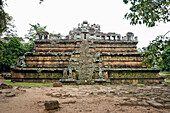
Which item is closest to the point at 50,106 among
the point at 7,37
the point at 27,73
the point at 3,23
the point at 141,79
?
the point at 3,23

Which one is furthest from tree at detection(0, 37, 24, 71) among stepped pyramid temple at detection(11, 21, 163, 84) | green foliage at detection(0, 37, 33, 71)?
stepped pyramid temple at detection(11, 21, 163, 84)

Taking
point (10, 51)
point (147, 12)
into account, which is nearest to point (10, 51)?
point (10, 51)

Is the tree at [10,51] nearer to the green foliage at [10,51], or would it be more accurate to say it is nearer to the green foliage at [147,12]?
the green foliage at [10,51]

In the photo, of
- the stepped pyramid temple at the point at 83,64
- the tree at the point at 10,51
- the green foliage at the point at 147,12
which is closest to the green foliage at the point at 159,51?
the green foliage at the point at 147,12

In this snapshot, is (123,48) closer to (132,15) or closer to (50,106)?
(132,15)

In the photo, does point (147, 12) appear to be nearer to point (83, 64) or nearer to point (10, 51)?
point (83, 64)

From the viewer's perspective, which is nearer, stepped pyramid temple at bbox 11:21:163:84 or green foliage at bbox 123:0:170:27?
green foliage at bbox 123:0:170:27

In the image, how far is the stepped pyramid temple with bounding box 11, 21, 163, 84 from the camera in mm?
10875

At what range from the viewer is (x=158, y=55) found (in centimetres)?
306

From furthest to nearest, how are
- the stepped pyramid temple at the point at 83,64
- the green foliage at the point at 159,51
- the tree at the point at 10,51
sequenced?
the tree at the point at 10,51 < the stepped pyramid temple at the point at 83,64 < the green foliage at the point at 159,51

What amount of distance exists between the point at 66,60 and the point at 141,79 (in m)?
8.34

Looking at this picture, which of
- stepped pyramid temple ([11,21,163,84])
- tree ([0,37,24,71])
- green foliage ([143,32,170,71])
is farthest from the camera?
tree ([0,37,24,71])

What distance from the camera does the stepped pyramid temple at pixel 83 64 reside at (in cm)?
1088

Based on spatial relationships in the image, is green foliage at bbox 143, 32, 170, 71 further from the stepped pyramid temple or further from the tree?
the tree
